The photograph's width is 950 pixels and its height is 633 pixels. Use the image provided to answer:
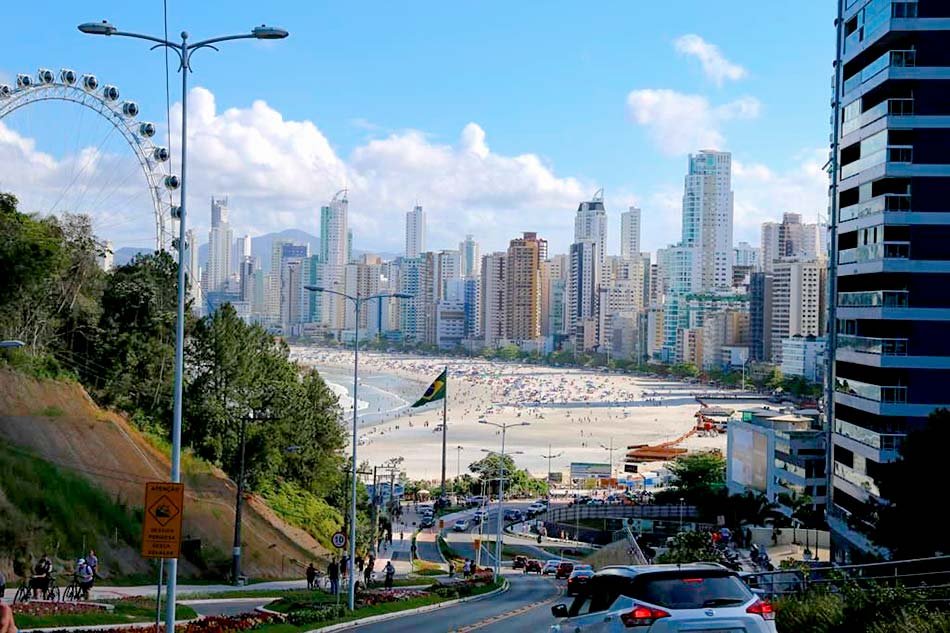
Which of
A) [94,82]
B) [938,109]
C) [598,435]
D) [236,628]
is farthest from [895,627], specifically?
[598,435]

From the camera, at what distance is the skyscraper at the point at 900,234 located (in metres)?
35.4

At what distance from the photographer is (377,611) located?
914 inches

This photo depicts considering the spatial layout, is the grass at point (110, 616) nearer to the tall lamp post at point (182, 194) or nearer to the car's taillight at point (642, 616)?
the tall lamp post at point (182, 194)

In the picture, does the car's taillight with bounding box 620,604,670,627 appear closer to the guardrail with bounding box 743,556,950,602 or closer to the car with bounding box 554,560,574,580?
the guardrail with bounding box 743,556,950,602

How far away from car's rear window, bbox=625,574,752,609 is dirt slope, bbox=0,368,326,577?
24.3 metres

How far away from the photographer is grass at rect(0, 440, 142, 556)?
27.6 meters

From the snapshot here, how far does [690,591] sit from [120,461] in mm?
29866

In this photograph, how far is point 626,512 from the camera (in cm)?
6619

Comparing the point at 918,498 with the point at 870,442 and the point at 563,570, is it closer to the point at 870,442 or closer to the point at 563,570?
the point at 870,442

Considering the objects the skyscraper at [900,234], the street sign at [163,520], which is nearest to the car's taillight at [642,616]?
the street sign at [163,520]

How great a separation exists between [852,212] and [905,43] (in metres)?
5.88

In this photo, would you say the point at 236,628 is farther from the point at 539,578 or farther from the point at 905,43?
the point at 905,43

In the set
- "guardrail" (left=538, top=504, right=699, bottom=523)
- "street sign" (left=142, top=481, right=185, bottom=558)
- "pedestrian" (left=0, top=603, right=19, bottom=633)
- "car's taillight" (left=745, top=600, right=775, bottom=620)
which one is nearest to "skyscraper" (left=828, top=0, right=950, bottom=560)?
"street sign" (left=142, top=481, right=185, bottom=558)

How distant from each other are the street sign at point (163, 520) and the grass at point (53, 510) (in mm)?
15333
